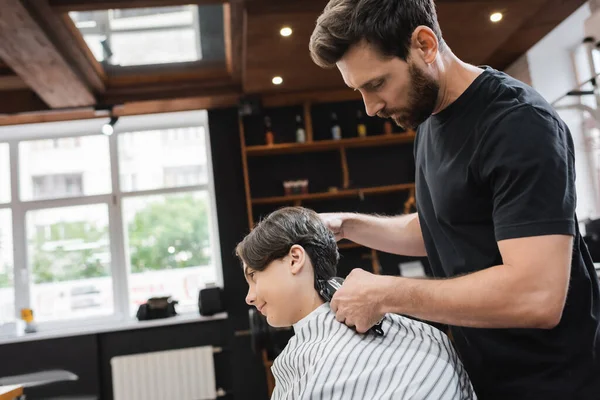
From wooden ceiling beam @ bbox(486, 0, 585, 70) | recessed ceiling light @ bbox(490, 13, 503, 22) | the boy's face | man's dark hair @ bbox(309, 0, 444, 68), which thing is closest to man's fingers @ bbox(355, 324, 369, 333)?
the boy's face

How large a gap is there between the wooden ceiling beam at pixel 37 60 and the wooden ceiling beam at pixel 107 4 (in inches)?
8.0

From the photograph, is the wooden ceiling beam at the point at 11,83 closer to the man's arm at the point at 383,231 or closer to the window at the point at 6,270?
the window at the point at 6,270

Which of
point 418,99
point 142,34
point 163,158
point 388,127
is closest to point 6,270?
point 163,158

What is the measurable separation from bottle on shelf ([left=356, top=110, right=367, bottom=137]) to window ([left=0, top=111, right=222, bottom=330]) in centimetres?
169

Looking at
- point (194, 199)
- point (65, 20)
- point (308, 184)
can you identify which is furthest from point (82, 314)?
point (65, 20)

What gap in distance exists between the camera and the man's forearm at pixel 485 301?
2.94ft

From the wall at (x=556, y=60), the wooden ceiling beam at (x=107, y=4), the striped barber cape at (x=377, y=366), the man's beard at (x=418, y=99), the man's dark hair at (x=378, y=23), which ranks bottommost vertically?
the striped barber cape at (x=377, y=366)

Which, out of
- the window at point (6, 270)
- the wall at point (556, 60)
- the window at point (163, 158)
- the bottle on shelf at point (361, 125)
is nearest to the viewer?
the wall at point (556, 60)

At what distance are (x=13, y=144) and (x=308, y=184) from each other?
324 centimetres

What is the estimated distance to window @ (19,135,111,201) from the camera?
579cm

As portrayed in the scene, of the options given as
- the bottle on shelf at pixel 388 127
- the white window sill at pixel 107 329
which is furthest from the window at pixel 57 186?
the bottle on shelf at pixel 388 127

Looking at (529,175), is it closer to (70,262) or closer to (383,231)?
(383,231)

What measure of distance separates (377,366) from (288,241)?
0.38 meters

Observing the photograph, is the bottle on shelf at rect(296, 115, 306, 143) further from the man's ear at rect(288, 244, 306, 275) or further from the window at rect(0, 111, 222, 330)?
the man's ear at rect(288, 244, 306, 275)
